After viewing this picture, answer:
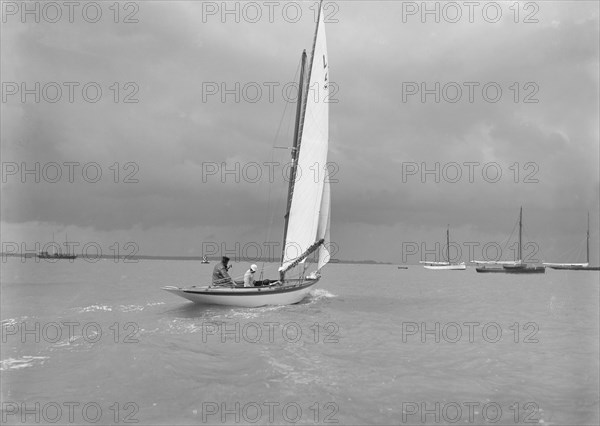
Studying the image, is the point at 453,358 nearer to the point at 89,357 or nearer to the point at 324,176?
the point at 89,357

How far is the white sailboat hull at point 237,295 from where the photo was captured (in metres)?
25.9

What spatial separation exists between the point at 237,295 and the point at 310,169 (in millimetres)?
9529

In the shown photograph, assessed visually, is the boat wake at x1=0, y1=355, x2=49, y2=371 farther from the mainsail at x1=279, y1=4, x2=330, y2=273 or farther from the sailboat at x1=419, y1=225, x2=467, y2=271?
the sailboat at x1=419, y1=225, x2=467, y2=271

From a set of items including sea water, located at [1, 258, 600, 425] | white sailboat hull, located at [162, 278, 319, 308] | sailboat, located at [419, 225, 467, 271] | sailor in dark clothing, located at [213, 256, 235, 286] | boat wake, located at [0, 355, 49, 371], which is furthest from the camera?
sailboat, located at [419, 225, 467, 271]

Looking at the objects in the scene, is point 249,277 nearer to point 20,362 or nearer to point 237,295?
point 237,295

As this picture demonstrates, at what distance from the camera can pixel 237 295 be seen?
2631 centimetres

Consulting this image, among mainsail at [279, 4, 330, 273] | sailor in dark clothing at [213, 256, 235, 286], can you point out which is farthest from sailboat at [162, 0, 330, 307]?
sailor in dark clothing at [213, 256, 235, 286]

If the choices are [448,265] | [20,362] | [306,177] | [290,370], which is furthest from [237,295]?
[448,265]

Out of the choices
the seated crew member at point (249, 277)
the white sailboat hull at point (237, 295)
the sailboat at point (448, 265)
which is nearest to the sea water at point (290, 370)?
the white sailboat hull at point (237, 295)

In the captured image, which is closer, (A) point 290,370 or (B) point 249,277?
(A) point 290,370

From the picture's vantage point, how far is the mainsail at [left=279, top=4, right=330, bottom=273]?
31.1 meters

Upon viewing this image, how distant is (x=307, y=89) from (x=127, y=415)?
2389 cm

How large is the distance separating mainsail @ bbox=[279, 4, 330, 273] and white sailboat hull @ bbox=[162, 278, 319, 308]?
8.29ft

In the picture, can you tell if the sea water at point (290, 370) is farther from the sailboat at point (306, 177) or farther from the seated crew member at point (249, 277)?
the sailboat at point (306, 177)
